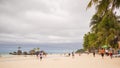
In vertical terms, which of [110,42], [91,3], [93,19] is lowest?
[110,42]

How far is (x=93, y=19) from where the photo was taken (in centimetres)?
4200

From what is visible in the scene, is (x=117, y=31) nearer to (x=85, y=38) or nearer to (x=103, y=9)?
(x=103, y=9)

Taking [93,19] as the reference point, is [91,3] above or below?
below

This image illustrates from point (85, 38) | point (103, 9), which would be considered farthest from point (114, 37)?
point (85, 38)

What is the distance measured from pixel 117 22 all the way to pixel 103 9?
19.7m

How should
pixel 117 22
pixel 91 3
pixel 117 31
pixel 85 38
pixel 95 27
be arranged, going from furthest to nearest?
1. pixel 85 38
2. pixel 95 27
3. pixel 117 22
4. pixel 117 31
5. pixel 91 3

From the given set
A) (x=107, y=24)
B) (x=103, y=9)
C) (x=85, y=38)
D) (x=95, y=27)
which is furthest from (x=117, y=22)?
(x=85, y=38)

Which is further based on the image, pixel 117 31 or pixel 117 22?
pixel 117 22

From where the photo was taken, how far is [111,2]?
16.6 meters

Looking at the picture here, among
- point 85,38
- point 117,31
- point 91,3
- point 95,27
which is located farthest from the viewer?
point 85,38

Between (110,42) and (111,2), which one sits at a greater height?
(111,2)

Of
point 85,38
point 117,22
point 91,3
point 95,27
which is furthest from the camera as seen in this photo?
point 85,38

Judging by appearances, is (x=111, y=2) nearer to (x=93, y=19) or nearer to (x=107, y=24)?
(x=107, y=24)

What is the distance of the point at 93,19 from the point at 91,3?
26.0 m
